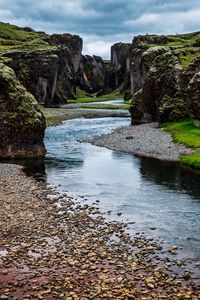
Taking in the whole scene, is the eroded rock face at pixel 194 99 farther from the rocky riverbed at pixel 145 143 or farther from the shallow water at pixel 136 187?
the shallow water at pixel 136 187

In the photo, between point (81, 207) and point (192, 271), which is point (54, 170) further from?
point (192, 271)

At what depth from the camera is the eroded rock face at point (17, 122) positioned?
65.4 m

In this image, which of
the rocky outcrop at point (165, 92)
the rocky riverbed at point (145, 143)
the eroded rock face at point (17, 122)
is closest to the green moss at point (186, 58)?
the rocky outcrop at point (165, 92)

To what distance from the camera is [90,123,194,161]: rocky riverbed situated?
66544 mm

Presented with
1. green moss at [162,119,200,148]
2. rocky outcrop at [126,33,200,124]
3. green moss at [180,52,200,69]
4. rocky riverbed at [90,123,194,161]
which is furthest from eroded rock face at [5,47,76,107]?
green moss at [162,119,200,148]

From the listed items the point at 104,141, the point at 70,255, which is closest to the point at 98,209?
the point at 70,255

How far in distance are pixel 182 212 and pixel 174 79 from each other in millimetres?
72060

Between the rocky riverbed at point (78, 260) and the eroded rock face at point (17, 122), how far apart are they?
28.4 m

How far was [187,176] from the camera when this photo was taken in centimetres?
5116

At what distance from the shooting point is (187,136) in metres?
77.6

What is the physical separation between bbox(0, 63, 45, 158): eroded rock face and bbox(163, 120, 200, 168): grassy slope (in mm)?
22183

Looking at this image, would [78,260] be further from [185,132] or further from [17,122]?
[185,132]

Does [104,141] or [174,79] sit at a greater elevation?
[174,79]

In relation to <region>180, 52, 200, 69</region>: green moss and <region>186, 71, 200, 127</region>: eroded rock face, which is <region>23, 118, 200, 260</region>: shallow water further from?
<region>180, 52, 200, 69</region>: green moss
